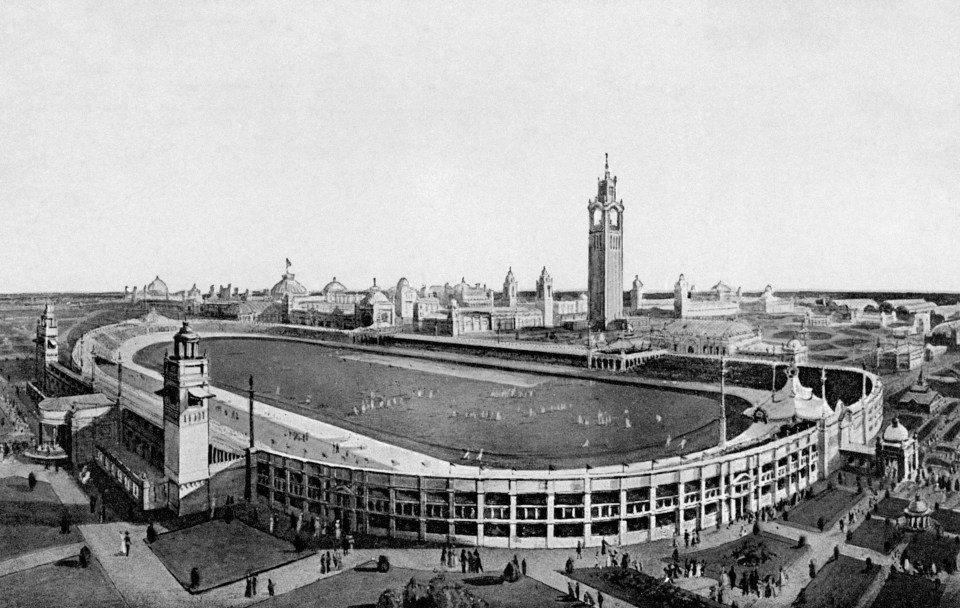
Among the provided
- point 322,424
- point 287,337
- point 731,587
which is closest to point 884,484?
point 731,587

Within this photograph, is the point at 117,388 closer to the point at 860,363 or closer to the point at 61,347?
the point at 61,347

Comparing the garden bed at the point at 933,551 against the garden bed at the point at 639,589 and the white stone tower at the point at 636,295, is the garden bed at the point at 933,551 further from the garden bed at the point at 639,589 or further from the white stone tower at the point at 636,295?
the white stone tower at the point at 636,295

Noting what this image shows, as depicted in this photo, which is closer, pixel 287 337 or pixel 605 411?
pixel 605 411

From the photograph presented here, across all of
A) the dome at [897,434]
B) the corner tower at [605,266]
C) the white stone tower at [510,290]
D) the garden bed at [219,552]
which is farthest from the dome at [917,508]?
the white stone tower at [510,290]

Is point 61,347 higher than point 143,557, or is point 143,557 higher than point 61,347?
point 61,347

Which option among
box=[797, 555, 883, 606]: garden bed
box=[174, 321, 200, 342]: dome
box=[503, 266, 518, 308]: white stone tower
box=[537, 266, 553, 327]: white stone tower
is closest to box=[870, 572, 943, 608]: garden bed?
box=[797, 555, 883, 606]: garden bed

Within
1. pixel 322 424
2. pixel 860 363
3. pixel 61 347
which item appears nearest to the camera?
pixel 322 424

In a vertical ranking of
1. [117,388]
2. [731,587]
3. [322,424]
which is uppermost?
[117,388]
